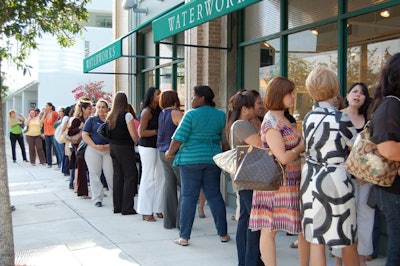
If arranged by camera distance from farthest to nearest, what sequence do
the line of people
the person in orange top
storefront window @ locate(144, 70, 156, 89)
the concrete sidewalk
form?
the person in orange top < storefront window @ locate(144, 70, 156, 89) < the concrete sidewalk < the line of people

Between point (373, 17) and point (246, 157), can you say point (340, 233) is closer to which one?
point (246, 157)

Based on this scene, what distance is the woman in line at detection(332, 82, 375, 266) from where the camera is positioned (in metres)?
4.47

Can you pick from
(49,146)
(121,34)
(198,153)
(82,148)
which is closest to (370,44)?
(198,153)

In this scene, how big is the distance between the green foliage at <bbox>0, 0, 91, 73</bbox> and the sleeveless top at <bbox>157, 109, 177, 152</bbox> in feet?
6.37

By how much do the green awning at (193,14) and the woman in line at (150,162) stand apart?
3.20 ft

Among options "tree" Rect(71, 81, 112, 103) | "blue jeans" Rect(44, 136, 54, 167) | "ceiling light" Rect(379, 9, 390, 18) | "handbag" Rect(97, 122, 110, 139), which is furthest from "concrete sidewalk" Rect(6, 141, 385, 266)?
"tree" Rect(71, 81, 112, 103)

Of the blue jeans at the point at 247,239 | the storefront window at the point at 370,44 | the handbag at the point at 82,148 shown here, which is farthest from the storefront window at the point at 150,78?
the blue jeans at the point at 247,239

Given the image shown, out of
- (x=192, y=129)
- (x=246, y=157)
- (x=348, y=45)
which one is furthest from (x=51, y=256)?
(x=348, y=45)

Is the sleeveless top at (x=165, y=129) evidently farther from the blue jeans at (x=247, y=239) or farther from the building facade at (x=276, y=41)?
the blue jeans at (x=247, y=239)

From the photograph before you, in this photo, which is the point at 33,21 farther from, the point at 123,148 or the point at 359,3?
the point at 359,3

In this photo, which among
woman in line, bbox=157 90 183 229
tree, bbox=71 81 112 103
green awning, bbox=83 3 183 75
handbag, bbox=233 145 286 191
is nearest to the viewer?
handbag, bbox=233 145 286 191

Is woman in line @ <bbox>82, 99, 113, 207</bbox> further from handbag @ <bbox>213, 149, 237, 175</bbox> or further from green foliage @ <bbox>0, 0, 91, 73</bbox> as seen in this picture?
handbag @ <bbox>213, 149, 237, 175</bbox>

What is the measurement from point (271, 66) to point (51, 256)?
4.39 metres

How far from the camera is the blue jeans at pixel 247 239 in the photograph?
4.37 meters
